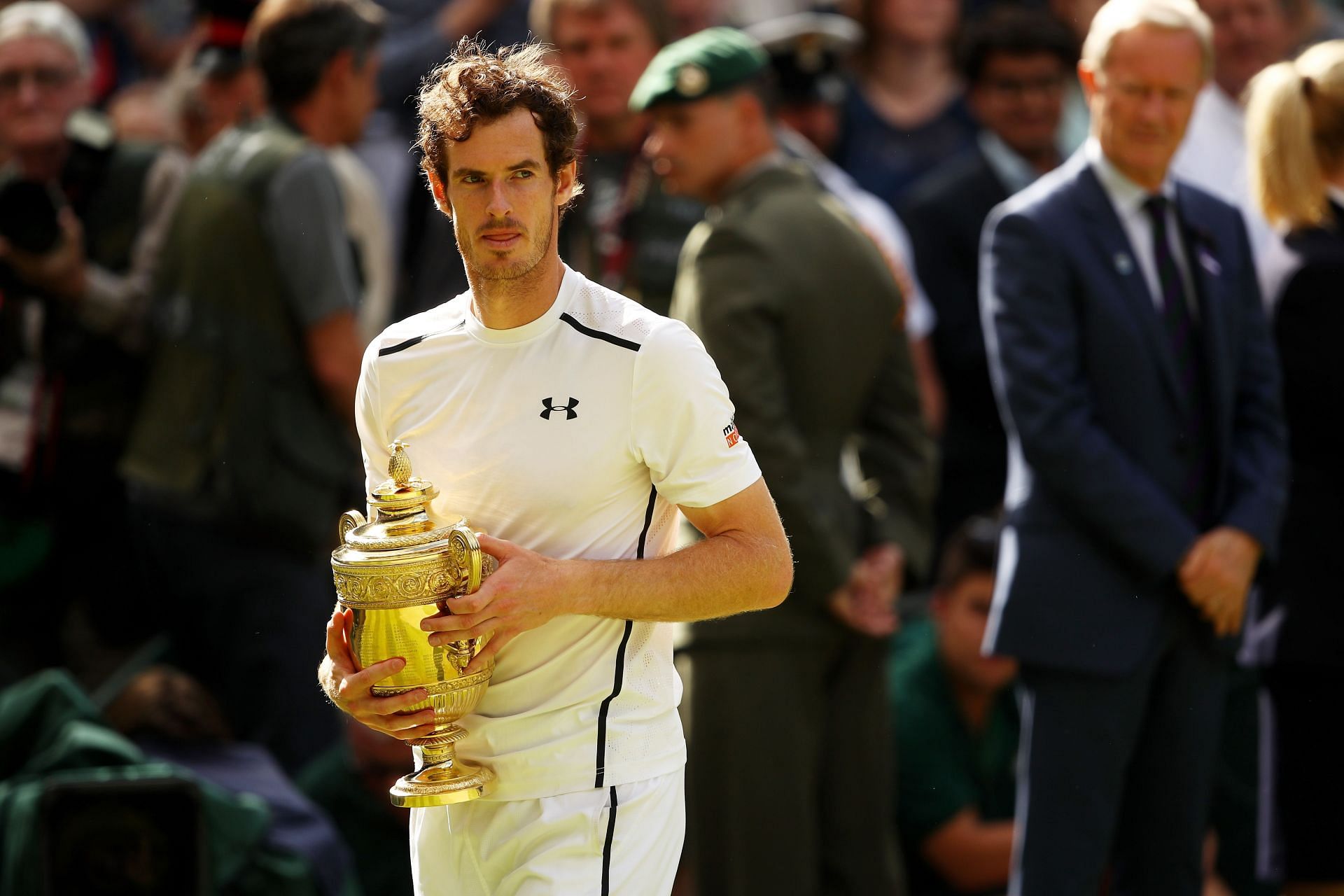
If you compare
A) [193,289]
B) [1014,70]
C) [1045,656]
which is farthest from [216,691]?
[1014,70]

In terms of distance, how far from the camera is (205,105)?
7.22m

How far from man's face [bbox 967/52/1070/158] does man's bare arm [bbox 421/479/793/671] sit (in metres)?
4.61

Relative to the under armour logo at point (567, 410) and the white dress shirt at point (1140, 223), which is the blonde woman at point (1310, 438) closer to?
the white dress shirt at point (1140, 223)

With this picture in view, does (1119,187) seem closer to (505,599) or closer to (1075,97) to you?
(505,599)

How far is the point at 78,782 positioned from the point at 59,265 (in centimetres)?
194

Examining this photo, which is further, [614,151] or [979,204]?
[979,204]

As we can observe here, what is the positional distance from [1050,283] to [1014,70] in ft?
10.1

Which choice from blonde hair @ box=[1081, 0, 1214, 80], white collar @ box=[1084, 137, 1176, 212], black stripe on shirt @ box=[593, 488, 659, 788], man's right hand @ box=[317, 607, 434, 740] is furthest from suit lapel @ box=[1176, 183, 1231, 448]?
man's right hand @ box=[317, 607, 434, 740]

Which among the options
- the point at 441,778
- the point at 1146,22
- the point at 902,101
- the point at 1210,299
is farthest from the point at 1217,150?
the point at 441,778

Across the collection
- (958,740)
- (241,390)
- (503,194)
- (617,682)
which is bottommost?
(958,740)

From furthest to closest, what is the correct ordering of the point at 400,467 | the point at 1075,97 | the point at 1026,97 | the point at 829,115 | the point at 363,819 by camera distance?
the point at 1075,97
the point at 829,115
the point at 1026,97
the point at 363,819
the point at 400,467

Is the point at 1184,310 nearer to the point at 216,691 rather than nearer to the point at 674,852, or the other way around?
the point at 674,852

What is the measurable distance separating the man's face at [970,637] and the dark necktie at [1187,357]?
1.55m

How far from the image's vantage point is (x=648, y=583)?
129 inches
